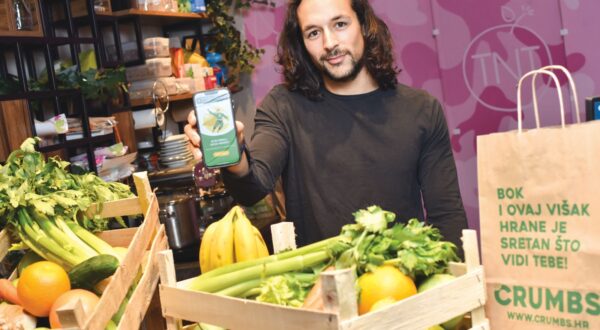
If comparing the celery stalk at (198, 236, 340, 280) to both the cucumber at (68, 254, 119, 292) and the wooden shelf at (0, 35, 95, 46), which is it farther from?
the wooden shelf at (0, 35, 95, 46)

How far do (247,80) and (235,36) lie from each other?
42 centimetres

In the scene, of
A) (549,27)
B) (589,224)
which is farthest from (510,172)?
(549,27)

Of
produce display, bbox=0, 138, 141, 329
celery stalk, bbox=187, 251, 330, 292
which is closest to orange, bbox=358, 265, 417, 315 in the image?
celery stalk, bbox=187, 251, 330, 292

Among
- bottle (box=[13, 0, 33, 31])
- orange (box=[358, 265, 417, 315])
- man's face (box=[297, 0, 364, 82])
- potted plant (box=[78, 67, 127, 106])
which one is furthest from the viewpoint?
potted plant (box=[78, 67, 127, 106])

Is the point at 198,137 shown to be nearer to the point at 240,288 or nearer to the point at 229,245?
the point at 229,245

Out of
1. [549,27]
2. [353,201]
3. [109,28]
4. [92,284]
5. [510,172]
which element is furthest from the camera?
[549,27]

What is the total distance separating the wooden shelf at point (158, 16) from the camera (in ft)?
12.6

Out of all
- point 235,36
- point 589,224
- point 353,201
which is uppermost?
point 235,36

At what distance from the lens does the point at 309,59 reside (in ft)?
7.21

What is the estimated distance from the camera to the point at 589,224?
1.09 metres

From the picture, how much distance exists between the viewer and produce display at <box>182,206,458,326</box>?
1107 mm

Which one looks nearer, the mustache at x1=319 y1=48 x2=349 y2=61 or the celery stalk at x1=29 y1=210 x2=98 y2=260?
the celery stalk at x1=29 y1=210 x2=98 y2=260

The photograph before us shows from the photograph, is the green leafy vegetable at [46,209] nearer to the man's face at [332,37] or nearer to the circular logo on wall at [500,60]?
the man's face at [332,37]

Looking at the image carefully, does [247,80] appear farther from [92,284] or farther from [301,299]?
[301,299]
